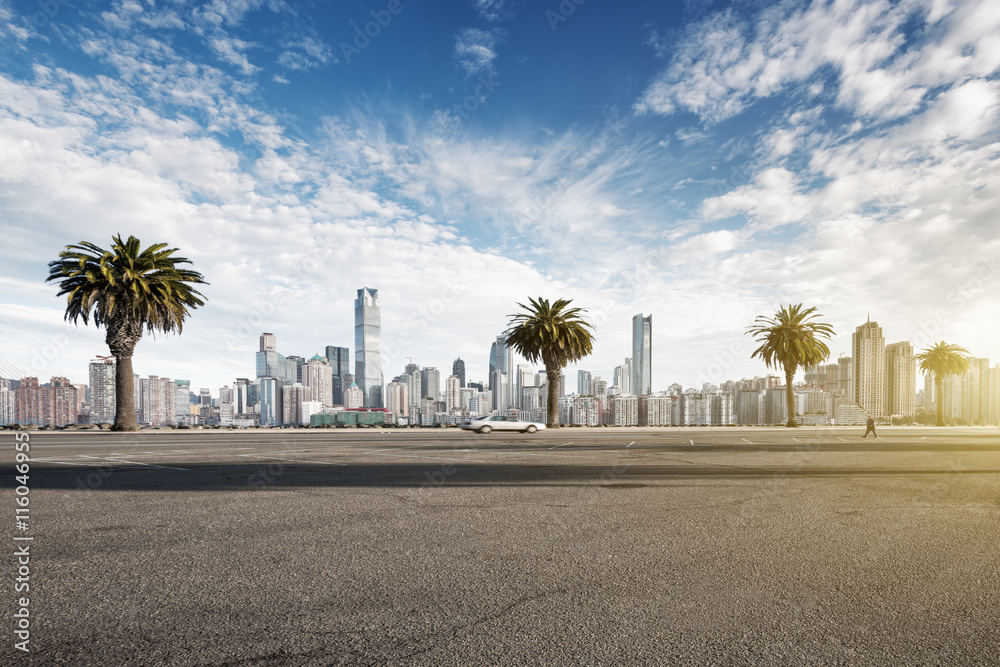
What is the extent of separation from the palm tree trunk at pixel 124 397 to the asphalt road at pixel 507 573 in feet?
78.6

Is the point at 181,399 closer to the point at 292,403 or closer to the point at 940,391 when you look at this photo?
the point at 292,403

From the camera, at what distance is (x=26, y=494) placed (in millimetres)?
8969

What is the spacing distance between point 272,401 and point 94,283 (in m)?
55.4

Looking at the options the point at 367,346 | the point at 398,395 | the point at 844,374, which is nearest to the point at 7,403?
the point at 398,395

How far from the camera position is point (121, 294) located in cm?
3077

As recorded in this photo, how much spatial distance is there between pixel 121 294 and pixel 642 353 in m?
98.1

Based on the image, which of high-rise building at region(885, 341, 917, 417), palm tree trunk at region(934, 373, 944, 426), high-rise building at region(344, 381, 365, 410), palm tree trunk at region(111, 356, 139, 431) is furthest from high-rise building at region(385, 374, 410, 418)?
palm tree trunk at region(934, 373, 944, 426)

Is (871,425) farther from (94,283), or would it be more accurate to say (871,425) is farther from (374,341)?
(374,341)

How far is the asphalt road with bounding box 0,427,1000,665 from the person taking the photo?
3641 millimetres

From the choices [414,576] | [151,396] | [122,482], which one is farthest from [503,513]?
[151,396]

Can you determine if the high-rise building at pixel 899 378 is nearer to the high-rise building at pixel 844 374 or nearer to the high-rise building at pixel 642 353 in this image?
the high-rise building at pixel 844 374

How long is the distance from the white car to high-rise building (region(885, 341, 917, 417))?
152 feet

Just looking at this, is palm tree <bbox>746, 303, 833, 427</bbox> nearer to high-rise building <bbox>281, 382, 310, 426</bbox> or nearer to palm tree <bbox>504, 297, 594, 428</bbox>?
palm tree <bbox>504, 297, 594, 428</bbox>

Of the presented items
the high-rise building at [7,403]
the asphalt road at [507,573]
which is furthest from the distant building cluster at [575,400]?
the asphalt road at [507,573]
